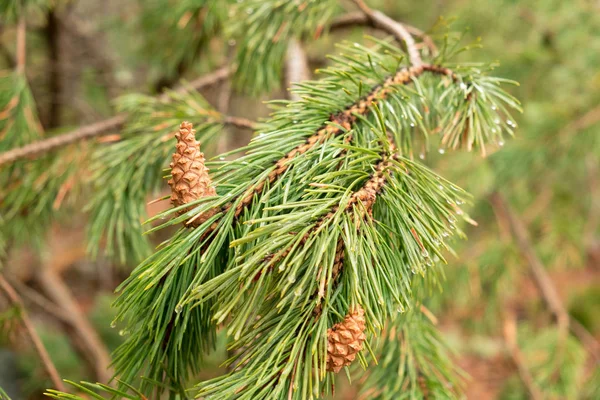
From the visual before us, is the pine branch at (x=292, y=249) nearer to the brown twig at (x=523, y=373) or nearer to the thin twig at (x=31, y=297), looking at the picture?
A: the thin twig at (x=31, y=297)

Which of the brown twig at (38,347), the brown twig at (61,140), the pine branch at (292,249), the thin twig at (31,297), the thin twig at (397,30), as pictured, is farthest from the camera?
the thin twig at (31,297)

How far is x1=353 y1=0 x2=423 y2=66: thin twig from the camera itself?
59cm

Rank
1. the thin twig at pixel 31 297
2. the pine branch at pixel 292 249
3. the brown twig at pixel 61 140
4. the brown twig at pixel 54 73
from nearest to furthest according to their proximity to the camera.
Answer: the pine branch at pixel 292 249 < the brown twig at pixel 61 140 < the thin twig at pixel 31 297 < the brown twig at pixel 54 73

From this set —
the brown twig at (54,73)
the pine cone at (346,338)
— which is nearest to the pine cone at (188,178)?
the pine cone at (346,338)

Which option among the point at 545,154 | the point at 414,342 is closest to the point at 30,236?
the point at 414,342

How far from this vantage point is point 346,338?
0.38 m

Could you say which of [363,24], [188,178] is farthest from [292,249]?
[363,24]

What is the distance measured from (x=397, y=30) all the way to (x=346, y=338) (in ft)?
1.55

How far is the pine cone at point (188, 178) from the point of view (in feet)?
1.39

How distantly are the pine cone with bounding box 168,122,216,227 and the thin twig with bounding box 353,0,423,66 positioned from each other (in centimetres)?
30

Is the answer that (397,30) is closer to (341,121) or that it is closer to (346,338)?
(341,121)

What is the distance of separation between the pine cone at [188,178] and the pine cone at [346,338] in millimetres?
153

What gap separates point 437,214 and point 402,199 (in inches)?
2.9

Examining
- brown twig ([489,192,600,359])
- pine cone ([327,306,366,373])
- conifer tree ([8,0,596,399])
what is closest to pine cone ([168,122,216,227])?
conifer tree ([8,0,596,399])
